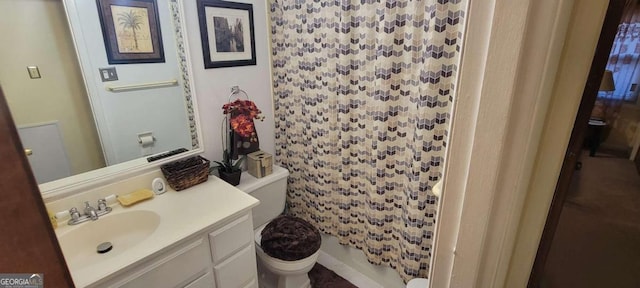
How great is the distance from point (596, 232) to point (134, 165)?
7.20 ft

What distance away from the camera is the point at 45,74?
48.6 inches

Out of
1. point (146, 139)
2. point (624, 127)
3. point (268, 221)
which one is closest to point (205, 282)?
point (268, 221)

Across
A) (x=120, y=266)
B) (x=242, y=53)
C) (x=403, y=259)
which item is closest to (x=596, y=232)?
(x=403, y=259)

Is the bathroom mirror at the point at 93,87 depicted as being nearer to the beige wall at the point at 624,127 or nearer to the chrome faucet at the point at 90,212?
the chrome faucet at the point at 90,212

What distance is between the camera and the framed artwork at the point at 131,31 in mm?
→ 1381

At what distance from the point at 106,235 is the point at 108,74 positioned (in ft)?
2.52

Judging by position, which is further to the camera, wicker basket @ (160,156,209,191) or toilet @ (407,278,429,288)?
wicker basket @ (160,156,209,191)

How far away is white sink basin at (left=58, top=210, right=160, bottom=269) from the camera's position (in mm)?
1205

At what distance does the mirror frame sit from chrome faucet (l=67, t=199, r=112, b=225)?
0.08 m

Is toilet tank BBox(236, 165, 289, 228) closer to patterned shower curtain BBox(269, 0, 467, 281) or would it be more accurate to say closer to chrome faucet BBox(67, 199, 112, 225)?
patterned shower curtain BBox(269, 0, 467, 281)

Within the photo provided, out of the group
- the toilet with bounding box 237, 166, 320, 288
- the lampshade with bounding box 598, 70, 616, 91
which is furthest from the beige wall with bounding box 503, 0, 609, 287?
the toilet with bounding box 237, 166, 320, 288

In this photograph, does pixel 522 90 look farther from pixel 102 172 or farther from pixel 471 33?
pixel 102 172

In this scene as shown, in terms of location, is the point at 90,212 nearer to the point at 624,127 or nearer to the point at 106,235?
the point at 106,235

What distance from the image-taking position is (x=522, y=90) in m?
0.42
